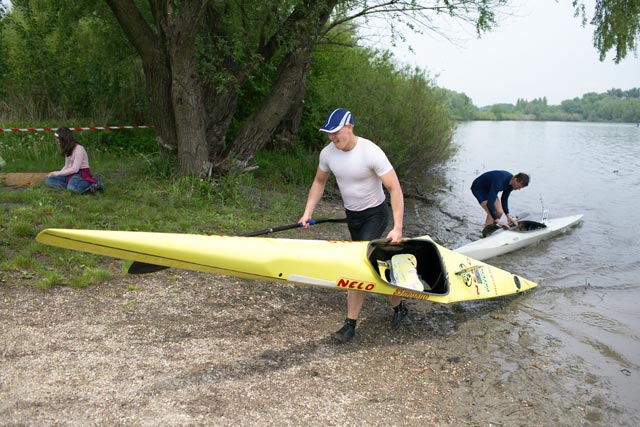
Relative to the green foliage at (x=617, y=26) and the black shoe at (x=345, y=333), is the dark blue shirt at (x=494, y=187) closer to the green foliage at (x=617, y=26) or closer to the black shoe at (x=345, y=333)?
the green foliage at (x=617, y=26)

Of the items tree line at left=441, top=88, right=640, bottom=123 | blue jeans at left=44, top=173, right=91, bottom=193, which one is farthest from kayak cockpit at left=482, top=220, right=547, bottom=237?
tree line at left=441, top=88, right=640, bottom=123

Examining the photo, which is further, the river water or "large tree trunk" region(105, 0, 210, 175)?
"large tree trunk" region(105, 0, 210, 175)

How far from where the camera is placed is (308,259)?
467 cm

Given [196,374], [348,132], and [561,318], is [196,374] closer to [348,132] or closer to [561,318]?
[348,132]

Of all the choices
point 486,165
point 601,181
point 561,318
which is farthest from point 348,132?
point 486,165

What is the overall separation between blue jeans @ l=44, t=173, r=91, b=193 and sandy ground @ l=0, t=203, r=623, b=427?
113 inches

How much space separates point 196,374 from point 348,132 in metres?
A: 2.31

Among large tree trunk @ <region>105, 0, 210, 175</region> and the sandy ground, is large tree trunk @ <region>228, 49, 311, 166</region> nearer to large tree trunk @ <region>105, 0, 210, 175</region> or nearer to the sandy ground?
large tree trunk @ <region>105, 0, 210, 175</region>

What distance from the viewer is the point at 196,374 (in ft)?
13.9

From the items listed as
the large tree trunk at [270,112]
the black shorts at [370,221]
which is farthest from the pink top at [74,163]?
the black shorts at [370,221]

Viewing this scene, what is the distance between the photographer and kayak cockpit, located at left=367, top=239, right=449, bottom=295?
17.3ft

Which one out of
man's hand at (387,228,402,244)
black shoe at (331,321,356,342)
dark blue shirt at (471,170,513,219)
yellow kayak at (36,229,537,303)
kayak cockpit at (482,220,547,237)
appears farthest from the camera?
kayak cockpit at (482,220,547,237)

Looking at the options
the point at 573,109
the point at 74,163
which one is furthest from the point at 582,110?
the point at 74,163

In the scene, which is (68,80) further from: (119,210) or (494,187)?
(494,187)
